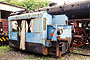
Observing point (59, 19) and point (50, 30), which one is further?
point (59, 19)

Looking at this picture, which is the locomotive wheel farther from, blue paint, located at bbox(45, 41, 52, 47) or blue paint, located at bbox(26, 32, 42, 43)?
blue paint, located at bbox(26, 32, 42, 43)

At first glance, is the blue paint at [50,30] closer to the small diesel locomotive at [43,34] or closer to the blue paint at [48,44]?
the small diesel locomotive at [43,34]

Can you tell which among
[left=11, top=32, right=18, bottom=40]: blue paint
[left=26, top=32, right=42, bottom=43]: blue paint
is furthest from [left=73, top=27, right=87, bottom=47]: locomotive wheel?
[left=11, top=32, right=18, bottom=40]: blue paint

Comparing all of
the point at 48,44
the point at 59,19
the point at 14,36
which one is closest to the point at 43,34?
the point at 48,44

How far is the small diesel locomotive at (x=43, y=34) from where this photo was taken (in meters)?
5.22

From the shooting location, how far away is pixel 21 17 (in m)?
6.19

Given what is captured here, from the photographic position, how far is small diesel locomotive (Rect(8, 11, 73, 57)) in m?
5.22

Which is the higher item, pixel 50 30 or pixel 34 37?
pixel 50 30

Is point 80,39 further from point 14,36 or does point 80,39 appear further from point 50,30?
point 14,36

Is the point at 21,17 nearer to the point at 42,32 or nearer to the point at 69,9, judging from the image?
the point at 42,32

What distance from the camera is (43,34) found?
527 centimetres

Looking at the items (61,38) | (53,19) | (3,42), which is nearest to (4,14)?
(3,42)

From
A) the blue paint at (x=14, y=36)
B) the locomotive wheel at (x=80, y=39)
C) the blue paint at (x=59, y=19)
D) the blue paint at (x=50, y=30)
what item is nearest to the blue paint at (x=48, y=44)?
the blue paint at (x=50, y=30)

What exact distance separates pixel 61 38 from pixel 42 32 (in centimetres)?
95
